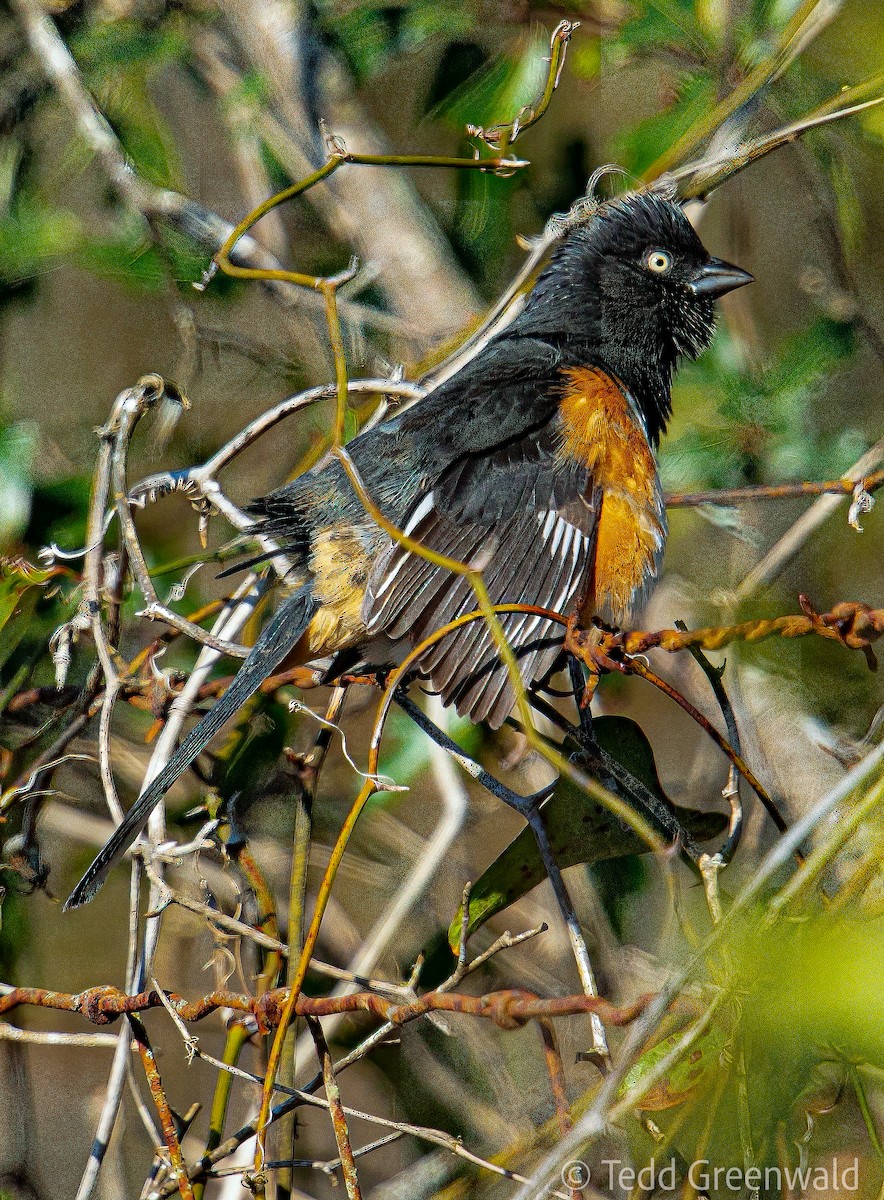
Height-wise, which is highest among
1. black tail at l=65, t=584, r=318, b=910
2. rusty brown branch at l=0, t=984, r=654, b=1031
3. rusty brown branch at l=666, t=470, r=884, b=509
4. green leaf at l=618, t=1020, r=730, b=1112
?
rusty brown branch at l=666, t=470, r=884, b=509

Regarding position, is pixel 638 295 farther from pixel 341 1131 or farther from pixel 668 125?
pixel 341 1131

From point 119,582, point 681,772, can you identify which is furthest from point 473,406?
point 681,772

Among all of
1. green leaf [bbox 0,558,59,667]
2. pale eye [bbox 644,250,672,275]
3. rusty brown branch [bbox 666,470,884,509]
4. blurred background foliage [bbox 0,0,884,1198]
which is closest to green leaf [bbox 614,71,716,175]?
blurred background foliage [bbox 0,0,884,1198]

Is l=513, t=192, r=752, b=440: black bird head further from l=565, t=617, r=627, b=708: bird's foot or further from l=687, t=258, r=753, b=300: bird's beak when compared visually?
l=565, t=617, r=627, b=708: bird's foot

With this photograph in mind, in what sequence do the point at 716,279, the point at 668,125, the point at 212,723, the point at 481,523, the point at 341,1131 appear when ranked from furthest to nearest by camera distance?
the point at 668,125 < the point at 716,279 < the point at 481,523 < the point at 212,723 < the point at 341,1131

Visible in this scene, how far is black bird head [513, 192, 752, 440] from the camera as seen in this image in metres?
2.72

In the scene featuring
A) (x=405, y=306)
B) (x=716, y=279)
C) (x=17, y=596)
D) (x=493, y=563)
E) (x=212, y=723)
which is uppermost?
(x=405, y=306)

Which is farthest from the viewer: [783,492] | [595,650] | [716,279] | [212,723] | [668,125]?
[668,125]

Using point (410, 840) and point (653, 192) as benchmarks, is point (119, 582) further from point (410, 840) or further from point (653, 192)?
point (653, 192)

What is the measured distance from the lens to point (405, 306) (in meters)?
3.30

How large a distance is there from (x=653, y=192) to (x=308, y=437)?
1129 mm

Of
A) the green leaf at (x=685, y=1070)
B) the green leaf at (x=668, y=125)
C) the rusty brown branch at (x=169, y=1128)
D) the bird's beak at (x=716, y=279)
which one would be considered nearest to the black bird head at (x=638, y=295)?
the bird's beak at (x=716, y=279)

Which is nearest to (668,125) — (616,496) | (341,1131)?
→ (616,496)

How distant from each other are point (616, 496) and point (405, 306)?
1200 mm
